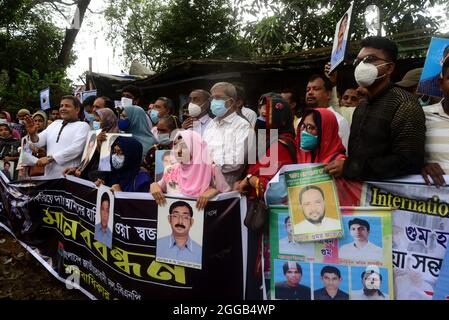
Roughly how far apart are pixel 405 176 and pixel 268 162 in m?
0.88

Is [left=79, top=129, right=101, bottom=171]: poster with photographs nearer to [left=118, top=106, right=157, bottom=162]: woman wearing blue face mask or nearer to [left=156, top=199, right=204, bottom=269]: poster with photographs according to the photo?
[left=118, top=106, right=157, bottom=162]: woman wearing blue face mask

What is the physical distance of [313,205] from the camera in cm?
235

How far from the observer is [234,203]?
275cm

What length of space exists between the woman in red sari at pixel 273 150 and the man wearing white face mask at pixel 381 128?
1.37 feet

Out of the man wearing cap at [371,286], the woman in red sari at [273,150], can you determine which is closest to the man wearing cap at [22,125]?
the woman in red sari at [273,150]

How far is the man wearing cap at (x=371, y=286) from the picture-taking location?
2141 mm

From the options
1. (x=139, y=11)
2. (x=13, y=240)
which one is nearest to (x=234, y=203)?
(x=13, y=240)

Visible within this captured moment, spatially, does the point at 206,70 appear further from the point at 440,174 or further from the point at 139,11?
the point at 139,11

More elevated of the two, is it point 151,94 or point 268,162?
point 151,94

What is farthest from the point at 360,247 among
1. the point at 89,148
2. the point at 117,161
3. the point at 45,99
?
the point at 45,99

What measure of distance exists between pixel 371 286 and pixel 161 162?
2028 mm

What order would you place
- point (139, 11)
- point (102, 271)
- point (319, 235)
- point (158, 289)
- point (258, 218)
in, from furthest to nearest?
point (139, 11) < point (102, 271) < point (158, 289) < point (258, 218) < point (319, 235)

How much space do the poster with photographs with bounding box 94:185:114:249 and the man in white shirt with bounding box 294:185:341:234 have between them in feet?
5.32
